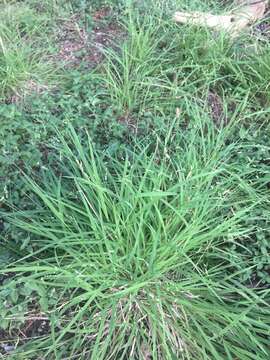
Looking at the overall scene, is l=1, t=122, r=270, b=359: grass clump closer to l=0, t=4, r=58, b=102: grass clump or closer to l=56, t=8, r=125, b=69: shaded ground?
l=0, t=4, r=58, b=102: grass clump

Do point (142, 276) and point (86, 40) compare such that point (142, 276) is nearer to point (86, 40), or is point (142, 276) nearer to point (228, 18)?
point (86, 40)

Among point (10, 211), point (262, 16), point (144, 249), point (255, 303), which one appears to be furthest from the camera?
point (262, 16)

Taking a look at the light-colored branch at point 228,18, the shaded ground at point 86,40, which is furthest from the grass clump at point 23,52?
the light-colored branch at point 228,18

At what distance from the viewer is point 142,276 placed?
6.13ft

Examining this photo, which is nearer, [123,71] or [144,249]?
[144,249]

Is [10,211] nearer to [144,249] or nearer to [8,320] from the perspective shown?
[8,320]

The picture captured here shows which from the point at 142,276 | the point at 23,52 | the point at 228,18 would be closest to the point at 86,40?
the point at 23,52

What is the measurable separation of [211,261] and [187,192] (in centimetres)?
33

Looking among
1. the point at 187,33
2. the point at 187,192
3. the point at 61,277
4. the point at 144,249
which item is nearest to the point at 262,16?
the point at 187,33

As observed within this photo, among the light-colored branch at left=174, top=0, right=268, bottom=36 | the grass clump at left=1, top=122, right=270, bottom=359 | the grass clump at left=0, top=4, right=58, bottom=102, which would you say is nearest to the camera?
the grass clump at left=1, top=122, right=270, bottom=359

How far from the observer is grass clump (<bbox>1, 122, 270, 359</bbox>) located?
184 cm

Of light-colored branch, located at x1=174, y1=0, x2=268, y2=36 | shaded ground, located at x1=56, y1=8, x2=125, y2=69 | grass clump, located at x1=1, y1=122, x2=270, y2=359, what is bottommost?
grass clump, located at x1=1, y1=122, x2=270, y2=359

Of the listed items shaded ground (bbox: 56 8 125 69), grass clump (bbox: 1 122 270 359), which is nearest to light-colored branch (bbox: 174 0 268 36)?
shaded ground (bbox: 56 8 125 69)

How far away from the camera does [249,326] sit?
188 cm
